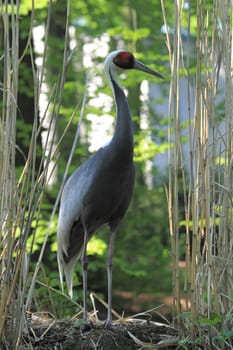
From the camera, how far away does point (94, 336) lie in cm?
363

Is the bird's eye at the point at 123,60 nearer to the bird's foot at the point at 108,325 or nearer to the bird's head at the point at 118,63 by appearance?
the bird's head at the point at 118,63

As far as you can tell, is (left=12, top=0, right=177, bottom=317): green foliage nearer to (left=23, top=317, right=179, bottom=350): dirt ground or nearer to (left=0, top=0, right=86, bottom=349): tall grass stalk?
(left=23, top=317, right=179, bottom=350): dirt ground

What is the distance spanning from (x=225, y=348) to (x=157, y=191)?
5.16 m

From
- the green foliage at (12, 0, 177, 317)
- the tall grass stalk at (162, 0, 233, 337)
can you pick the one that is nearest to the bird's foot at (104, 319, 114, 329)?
the tall grass stalk at (162, 0, 233, 337)

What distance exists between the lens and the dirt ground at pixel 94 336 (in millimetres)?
3530

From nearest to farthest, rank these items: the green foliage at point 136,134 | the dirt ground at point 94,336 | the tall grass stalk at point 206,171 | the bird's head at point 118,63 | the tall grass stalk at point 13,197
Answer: the tall grass stalk at point 13,197 < the tall grass stalk at point 206,171 < the dirt ground at point 94,336 < the bird's head at point 118,63 < the green foliage at point 136,134

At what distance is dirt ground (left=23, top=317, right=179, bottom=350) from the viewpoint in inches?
139

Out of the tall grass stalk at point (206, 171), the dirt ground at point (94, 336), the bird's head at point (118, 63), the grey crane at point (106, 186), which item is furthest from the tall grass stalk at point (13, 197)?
the bird's head at point (118, 63)

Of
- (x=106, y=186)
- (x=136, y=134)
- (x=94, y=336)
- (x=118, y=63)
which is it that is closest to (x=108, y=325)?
(x=94, y=336)

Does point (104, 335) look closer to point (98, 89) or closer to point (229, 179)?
point (229, 179)

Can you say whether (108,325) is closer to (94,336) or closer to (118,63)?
(94,336)

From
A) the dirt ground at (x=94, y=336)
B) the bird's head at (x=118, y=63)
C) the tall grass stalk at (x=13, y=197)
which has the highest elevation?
the bird's head at (x=118, y=63)

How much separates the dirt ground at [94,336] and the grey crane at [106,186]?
150mm

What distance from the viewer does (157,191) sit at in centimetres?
850
